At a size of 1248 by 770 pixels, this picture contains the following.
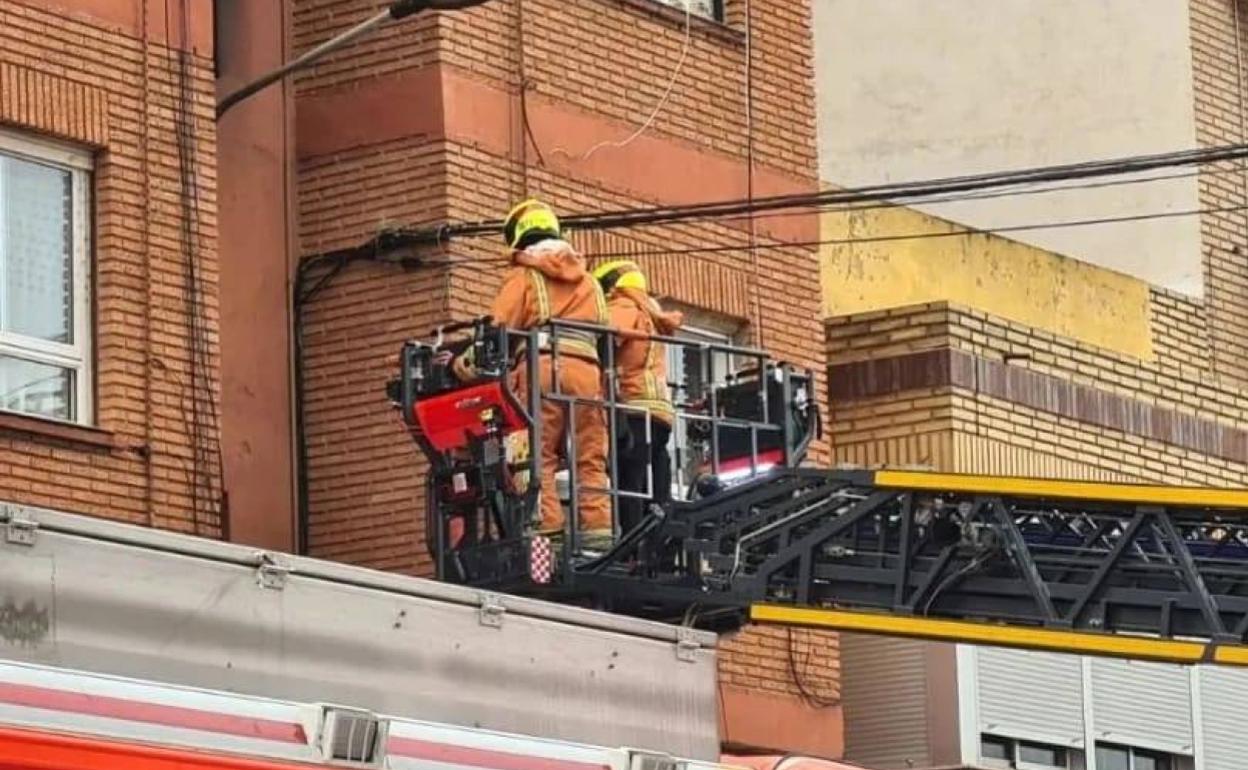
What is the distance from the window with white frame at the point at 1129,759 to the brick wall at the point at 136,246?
5760 mm

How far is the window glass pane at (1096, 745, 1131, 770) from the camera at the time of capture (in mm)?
19484

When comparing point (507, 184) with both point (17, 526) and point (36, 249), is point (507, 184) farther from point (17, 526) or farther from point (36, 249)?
point (17, 526)

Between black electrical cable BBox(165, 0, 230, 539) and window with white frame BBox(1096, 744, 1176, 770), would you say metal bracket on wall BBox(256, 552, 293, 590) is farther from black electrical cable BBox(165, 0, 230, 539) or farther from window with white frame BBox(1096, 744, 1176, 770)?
window with white frame BBox(1096, 744, 1176, 770)

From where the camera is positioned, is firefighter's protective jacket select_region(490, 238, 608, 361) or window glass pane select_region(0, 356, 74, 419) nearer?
firefighter's protective jacket select_region(490, 238, 608, 361)

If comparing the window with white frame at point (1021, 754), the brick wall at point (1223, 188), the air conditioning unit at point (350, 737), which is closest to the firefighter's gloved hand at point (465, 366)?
the air conditioning unit at point (350, 737)

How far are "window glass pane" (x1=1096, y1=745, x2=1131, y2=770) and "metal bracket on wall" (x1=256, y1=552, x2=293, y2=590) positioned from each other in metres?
9.34

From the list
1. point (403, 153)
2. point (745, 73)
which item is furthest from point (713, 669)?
→ point (745, 73)

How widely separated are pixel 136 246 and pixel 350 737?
559 centimetres

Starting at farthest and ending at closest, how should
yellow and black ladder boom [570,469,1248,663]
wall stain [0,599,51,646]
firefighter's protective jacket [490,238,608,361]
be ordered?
1. firefighter's protective jacket [490,238,608,361]
2. yellow and black ladder boom [570,469,1248,663]
3. wall stain [0,599,51,646]

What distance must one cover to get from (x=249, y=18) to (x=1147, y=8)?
912 cm

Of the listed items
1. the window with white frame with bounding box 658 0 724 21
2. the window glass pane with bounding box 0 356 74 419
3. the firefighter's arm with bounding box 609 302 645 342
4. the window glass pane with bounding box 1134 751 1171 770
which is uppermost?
the window with white frame with bounding box 658 0 724 21

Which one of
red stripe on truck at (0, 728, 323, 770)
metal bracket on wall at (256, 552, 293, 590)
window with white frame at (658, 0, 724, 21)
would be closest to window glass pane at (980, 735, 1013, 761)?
window with white frame at (658, 0, 724, 21)

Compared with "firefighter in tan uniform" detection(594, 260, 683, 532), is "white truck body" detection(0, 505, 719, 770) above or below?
below

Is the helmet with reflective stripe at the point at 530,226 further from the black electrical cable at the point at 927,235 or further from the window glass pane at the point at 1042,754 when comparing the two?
the window glass pane at the point at 1042,754
